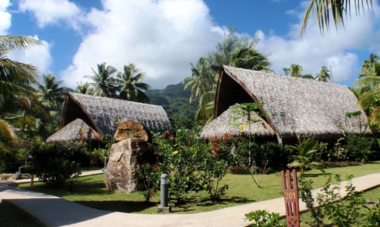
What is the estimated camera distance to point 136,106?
23.3 metres

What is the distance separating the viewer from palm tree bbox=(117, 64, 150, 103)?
37.0 metres

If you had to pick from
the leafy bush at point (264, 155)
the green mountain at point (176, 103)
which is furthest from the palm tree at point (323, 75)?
the leafy bush at point (264, 155)

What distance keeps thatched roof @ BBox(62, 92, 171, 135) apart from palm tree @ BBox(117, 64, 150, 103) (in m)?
12.4

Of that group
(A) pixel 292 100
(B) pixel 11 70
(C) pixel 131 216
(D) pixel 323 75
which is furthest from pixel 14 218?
(D) pixel 323 75

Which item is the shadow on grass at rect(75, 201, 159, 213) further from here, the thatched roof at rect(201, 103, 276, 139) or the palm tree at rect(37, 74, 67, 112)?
the palm tree at rect(37, 74, 67, 112)

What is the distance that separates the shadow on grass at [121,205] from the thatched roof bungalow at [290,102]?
7.83m

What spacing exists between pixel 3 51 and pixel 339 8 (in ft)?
36.5

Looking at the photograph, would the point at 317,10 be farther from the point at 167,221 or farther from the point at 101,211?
the point at 101,211

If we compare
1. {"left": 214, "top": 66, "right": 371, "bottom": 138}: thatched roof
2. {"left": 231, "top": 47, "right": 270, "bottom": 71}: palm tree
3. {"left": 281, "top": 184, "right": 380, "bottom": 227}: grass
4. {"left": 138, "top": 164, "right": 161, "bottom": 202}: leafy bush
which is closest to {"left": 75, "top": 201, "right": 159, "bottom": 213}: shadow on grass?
A: {"left": 138, "top": 164, "right": 161, "bottom": 202}: leafy bush

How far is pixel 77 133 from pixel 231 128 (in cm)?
1040

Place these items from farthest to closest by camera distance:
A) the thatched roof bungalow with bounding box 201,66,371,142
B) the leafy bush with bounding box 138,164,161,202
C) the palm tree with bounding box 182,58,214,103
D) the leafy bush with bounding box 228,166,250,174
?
the palm tree with bounding box 182,58,214,103 < the thatched roof bungalow with bounding box 201,66,371,142 < the leafy bush with bounding box 228,166,250,174 < the leafy bush with bounding box 138,164,161,202

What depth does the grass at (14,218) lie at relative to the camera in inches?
207

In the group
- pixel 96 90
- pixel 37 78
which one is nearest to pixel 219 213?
pixel 37 78

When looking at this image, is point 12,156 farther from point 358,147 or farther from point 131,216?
point 358,147
